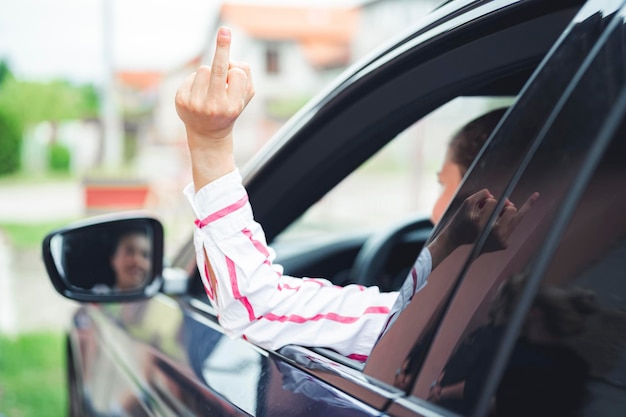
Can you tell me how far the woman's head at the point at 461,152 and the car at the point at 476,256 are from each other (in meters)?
0.06

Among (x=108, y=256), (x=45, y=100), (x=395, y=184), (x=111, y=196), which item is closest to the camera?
(x=108, y=256)

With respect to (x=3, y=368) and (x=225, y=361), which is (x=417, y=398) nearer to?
(x=225, y=361)

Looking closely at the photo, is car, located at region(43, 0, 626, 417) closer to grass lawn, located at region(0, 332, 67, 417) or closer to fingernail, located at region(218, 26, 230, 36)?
fingernail, located at region(218, 26, 230, 36)

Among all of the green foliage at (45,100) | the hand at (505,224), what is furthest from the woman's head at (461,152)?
the green foliage at (45,100)

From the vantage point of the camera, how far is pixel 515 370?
86 cm

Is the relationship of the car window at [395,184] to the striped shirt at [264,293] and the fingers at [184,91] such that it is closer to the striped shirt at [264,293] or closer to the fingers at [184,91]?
the striped shirt at [264,293]

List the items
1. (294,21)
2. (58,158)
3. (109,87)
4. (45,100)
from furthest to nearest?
1. (294,21)
2. (58,158)
3. (45,100)
4. (109,87)

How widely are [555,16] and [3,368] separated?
15.7 feet

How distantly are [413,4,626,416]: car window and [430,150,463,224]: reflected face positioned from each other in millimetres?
625

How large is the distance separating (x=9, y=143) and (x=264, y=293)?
2569cm

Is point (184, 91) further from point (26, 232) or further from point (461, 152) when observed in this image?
point (26, 232)

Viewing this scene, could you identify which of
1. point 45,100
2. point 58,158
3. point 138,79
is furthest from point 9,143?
point 138,79

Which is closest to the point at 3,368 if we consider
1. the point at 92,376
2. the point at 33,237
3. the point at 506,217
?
the point at 92,376

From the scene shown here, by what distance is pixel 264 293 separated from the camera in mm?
1257
